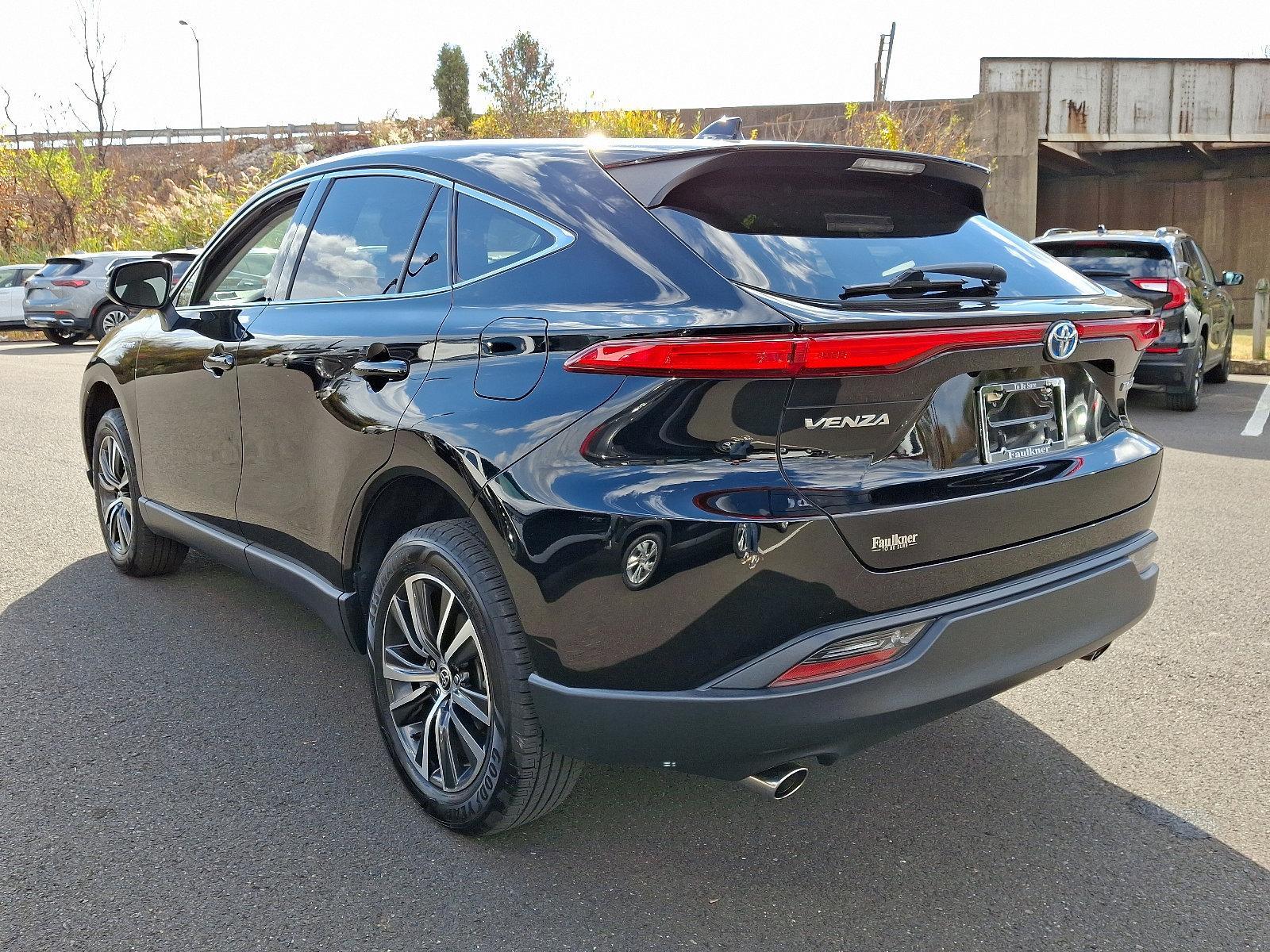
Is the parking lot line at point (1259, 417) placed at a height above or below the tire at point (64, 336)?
below

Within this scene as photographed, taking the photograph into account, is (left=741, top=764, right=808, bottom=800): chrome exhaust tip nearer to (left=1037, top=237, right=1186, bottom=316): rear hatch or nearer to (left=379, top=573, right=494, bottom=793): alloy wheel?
(left=379, top=573, right=494, bottom=793): alloy wheel

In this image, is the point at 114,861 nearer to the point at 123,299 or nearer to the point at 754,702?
the point at 754,702

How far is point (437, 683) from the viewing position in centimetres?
297

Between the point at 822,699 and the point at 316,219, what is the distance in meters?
2.37

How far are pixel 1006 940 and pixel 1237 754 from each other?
1318 mm

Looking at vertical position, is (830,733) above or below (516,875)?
above

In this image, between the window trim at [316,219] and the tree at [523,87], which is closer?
the window trim at [316,219]

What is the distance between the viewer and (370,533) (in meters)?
3.22

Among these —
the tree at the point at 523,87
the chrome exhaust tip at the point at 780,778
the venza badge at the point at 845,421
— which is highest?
the tree at the point at 523,87

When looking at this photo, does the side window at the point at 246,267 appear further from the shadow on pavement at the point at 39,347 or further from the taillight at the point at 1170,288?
the shadow on pavement at the point at 39,347

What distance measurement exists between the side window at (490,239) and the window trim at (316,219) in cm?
7

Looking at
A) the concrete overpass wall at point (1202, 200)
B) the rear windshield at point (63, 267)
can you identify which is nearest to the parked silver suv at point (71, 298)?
the rear windshield at point (63, 267)

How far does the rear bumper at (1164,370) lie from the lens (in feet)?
33.7

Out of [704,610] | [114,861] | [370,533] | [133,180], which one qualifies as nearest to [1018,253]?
[704,610]
